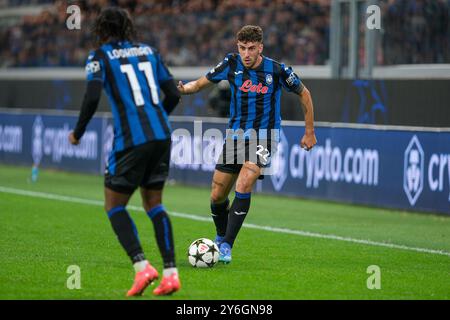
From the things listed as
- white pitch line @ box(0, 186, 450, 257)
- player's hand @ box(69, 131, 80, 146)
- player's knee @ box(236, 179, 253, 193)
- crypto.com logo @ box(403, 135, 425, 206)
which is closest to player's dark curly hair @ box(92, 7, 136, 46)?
player's hand @ box(69, 131, 80, 146)

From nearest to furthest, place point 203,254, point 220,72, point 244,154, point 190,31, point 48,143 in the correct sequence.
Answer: point 203,254 → point 244,154 → point 220,72 → point 190,31 → point 48,143

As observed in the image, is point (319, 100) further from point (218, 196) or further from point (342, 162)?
point (218, 196)

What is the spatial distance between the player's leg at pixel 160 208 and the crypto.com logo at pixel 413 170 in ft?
26.7

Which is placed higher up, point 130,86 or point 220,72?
point 220,72

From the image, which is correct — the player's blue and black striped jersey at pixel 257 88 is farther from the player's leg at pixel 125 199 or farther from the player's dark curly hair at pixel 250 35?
the player's leg at pixel 125 199

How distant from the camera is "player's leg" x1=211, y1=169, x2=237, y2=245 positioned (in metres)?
9.94

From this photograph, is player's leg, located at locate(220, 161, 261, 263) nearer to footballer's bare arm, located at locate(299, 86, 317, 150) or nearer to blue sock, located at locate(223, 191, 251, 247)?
blue sock, located at locate(223, 191, 251, 247)

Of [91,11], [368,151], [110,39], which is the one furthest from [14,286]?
[91,11]

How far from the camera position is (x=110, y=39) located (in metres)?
7.66

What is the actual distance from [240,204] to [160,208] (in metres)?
2.11

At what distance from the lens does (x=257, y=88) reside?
9.91m

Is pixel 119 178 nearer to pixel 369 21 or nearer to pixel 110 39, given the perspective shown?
pixel 110 39

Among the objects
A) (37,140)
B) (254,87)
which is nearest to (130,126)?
(254,87)

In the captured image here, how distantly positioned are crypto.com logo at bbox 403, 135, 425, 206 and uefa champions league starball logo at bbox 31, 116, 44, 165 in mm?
11556
